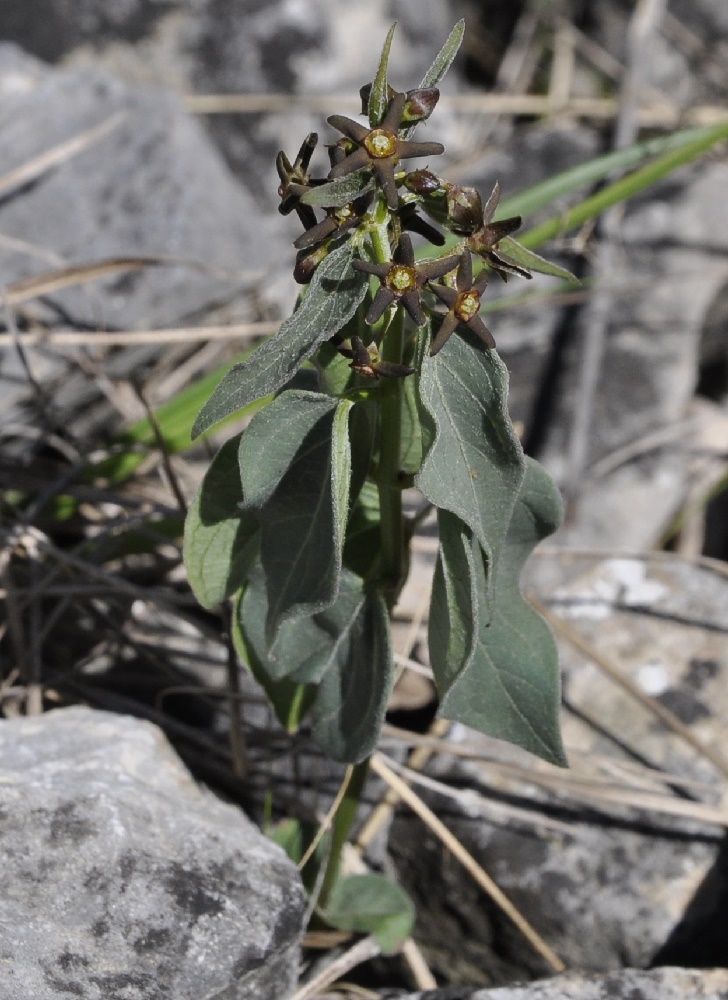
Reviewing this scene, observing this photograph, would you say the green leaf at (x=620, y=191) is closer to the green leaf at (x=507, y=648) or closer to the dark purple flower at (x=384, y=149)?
the green leaf at (x=507, y=648)

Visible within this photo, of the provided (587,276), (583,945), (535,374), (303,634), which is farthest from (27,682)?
(587,276)

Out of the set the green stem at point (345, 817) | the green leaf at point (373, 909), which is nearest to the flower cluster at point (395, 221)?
the green stem at point (345, 817)

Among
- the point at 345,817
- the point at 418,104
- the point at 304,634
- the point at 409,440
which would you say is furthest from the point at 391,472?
the point at 345,817

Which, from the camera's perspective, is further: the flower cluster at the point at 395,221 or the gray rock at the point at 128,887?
the gray rock at the point at 128,887

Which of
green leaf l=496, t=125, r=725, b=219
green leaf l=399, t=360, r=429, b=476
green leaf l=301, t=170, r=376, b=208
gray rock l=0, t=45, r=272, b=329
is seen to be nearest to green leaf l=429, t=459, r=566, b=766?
green leaf l=399, t=360, r=429, b=476

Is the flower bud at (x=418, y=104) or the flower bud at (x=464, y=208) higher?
the flower bud at (x=418, y=104)

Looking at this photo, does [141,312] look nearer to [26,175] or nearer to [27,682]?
[26,175]
